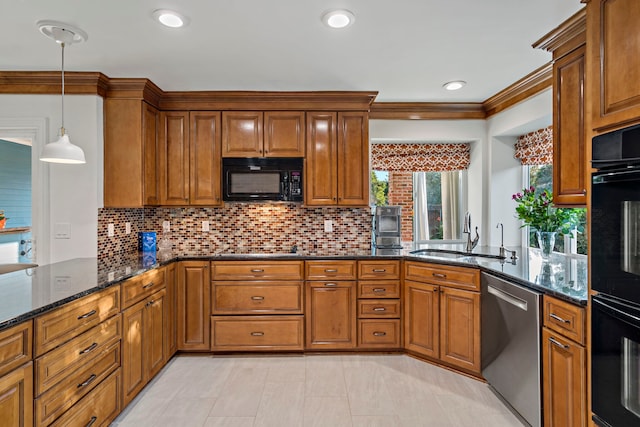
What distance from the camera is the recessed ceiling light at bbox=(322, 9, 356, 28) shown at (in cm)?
209

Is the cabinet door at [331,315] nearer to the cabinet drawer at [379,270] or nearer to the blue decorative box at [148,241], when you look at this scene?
the cabinet drawer at [379,270]

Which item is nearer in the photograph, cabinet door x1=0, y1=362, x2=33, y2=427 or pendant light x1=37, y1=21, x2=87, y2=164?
cabinet door x1=0, y1=362, x2=33, y2=427

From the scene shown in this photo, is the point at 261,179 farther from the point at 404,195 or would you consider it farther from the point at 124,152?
the point at 404,195

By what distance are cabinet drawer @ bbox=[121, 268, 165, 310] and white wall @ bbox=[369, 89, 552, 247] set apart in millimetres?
2513

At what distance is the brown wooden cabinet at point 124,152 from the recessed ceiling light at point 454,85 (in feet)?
8.86

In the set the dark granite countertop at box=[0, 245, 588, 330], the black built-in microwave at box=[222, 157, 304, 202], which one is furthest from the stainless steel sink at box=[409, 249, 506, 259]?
the black built-in microwave at box=[222, 157, 304, 202]

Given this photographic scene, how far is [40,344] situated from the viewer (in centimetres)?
158

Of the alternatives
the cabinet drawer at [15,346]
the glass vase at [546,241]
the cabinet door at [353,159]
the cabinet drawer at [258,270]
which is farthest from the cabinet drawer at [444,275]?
the cabinet drawer at [15,346]

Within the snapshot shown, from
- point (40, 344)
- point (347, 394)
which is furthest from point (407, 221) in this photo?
point (40, 344)

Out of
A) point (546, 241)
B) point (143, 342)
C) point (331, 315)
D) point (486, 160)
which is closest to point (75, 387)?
point (143, 342)

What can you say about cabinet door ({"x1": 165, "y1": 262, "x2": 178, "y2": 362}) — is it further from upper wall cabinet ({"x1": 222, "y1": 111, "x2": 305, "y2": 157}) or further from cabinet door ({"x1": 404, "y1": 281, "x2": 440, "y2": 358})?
cabinet door ({"x1": 404, "y1": 281, "x2": 440, "y2": 358})

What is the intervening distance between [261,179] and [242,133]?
48cm

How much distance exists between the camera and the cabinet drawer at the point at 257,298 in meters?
3.33

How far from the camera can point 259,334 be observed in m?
3.32
